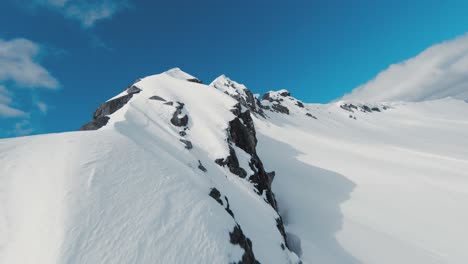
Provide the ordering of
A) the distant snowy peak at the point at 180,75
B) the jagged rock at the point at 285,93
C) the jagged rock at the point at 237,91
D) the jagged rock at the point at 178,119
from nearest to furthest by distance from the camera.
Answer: the jagged rock at the point at 178,119 < the distant snowy peak at the point at 180,75 < the jagged rock at the point at 237,91 < the jagged rock at the point at 285,93

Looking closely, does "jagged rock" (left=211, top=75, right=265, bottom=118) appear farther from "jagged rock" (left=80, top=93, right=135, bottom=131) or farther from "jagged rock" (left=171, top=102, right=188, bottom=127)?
"jagged rock" (left=171, top=102, right=188, bottom=127)

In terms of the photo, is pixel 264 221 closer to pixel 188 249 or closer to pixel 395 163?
pixel 188 249

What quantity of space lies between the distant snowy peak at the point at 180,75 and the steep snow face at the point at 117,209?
84.7 feet

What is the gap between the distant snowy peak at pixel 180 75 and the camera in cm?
4181

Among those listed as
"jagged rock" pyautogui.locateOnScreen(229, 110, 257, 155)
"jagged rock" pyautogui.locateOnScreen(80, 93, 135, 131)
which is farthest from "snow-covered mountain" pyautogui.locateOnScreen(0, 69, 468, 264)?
"jagged rock" pyautogui.locateOnScreen(80, 93, 135, 131)

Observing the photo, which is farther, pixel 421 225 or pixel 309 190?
pixel 309 190

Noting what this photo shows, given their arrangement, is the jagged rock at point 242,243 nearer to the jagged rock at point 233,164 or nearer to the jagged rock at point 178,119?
the jagged rock at point 233,164

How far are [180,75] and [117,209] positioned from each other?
36332mm

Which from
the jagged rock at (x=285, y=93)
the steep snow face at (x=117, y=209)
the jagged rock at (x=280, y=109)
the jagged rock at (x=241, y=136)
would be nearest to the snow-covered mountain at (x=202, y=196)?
the steep snow face at (x=117, y=209)

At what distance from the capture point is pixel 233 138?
26297 mm

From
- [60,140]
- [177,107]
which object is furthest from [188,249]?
[177,107]

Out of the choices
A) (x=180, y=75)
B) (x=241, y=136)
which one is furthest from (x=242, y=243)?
(x=180, y=75)

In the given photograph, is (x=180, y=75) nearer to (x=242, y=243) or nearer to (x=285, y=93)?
(x=242, y=243)

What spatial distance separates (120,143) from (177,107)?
14.7m
